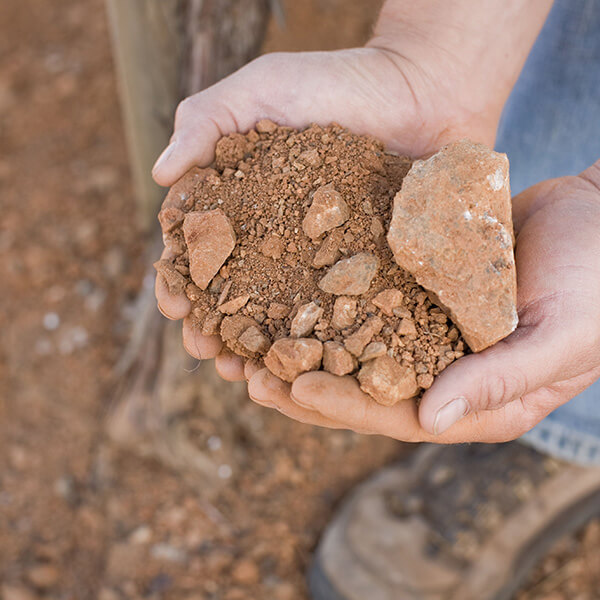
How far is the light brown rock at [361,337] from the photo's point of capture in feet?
3.64

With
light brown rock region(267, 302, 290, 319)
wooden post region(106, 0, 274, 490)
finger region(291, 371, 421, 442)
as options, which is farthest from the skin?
wooden post region(106, 0, 274, 490)

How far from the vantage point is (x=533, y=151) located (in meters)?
1.89

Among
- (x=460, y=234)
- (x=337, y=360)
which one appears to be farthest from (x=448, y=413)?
(x=460, y=234)

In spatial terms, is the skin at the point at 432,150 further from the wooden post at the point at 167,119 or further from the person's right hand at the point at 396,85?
the wooden post at the point at 167,119

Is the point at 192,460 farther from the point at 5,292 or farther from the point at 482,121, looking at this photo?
the point at 482,121

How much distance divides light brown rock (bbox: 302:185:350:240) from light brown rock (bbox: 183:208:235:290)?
0.16 m

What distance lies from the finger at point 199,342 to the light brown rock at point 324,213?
287 millimetres

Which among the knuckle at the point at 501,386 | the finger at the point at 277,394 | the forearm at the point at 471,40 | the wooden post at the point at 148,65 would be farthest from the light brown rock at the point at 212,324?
the wooden post at the point at 148,65

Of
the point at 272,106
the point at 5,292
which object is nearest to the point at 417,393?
the point at 272,106

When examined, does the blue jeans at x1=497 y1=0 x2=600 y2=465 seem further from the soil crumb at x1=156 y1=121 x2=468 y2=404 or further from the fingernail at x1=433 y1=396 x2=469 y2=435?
the fingernail at x1=433 y1=396 x2=469 y2=435

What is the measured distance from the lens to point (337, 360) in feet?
3.58

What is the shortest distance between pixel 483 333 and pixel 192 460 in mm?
1330

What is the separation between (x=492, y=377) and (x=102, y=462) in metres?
1.58

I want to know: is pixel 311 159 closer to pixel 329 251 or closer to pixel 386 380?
pixel 329 251
